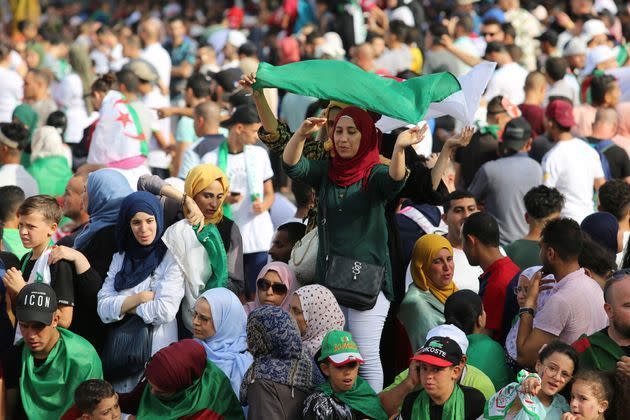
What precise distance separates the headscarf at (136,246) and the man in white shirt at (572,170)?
12.1 ft

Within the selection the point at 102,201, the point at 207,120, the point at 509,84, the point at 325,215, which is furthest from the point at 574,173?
the point at 102,201

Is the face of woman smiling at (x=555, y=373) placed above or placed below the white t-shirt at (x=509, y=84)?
above

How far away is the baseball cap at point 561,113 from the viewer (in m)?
10.4

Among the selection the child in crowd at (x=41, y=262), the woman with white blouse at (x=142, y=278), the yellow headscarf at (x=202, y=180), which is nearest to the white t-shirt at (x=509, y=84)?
the yellow headscarf at (x=202, y=180)

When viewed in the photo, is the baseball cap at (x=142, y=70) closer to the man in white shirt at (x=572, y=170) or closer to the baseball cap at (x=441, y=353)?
the man in white shirt at (x=572, y=170)

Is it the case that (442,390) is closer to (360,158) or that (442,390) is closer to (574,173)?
(360,158)

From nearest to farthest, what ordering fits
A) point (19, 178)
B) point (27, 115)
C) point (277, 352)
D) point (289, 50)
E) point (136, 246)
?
point (277, 352) → point (136, 246) → point (19, 178) → point (27, 115) → point (289, 50)

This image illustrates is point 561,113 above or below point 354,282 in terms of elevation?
below

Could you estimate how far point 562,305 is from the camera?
6781mm

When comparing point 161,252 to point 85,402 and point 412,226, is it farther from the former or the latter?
point 412,226

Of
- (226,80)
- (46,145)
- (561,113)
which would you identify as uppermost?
(46,145)

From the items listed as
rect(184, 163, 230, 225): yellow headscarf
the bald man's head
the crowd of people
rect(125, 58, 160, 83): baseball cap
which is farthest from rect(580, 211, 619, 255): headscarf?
rect(125, 58, 160, 83): baseball cap

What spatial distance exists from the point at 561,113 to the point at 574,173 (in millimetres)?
590

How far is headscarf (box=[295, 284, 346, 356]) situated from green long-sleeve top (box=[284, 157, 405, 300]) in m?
0.28
